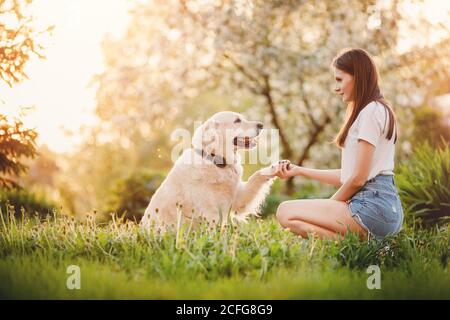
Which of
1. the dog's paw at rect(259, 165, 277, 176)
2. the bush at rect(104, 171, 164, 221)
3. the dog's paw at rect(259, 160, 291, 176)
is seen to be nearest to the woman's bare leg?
the dog's paw at rect(259, 160, 291, 176)

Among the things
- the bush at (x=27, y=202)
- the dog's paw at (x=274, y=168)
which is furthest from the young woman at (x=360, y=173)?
the bush at (x=27, y=202)

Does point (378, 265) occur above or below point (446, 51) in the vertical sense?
below

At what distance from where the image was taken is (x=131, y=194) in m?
9.95

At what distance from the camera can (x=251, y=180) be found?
558 cm

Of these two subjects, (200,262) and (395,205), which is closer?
(200,262)

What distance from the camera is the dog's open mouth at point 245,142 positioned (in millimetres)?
5617

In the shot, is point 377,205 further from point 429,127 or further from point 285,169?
point 429,127

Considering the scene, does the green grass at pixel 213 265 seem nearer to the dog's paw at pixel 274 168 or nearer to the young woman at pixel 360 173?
the young woman at pixel 360 173

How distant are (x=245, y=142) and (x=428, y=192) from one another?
Answer: 211 cm

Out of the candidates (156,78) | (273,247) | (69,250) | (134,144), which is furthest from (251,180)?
(134,144)

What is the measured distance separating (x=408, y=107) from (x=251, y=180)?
7.71 m

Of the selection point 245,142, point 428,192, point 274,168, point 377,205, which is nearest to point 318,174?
point 274,168
